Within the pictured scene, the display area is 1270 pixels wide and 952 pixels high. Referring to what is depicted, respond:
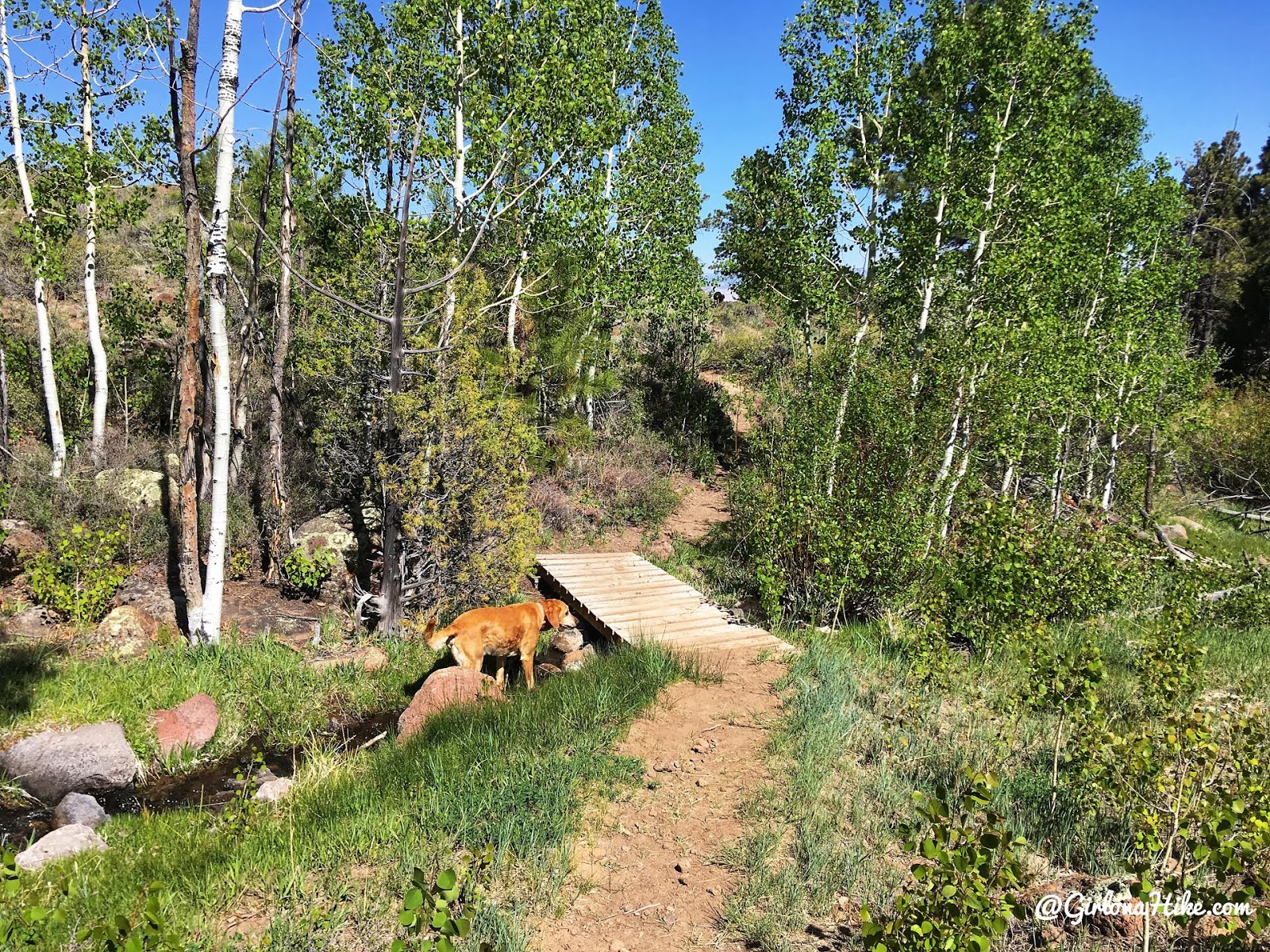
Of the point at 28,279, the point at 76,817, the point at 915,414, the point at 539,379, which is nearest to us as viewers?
the point at 76,817

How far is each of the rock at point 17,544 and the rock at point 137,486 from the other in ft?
3.27

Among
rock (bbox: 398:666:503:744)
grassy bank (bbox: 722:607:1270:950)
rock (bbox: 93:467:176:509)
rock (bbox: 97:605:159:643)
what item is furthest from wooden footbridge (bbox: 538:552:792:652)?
rock (bbox: 93:467:176:509)

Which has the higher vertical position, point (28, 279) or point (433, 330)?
point (28, 279)

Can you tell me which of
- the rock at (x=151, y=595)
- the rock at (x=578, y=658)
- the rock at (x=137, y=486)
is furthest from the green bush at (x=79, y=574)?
the rock at (x=578, y=658)

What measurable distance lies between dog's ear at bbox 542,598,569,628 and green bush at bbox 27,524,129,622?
17.6ft

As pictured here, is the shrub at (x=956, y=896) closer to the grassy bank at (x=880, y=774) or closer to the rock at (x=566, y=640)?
the grassy bank at (x=880, y=774)

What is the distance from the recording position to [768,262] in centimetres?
1227

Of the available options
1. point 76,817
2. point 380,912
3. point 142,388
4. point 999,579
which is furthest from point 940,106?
point 142,388

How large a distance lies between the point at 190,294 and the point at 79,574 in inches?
146

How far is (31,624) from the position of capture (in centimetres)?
767

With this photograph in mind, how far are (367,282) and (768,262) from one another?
23.5ft

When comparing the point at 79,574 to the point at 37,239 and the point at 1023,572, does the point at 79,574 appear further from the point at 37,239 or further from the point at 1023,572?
the point at 1023,572

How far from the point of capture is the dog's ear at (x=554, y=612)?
7699 millimetres

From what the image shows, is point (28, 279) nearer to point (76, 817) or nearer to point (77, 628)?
point (77, 628)
